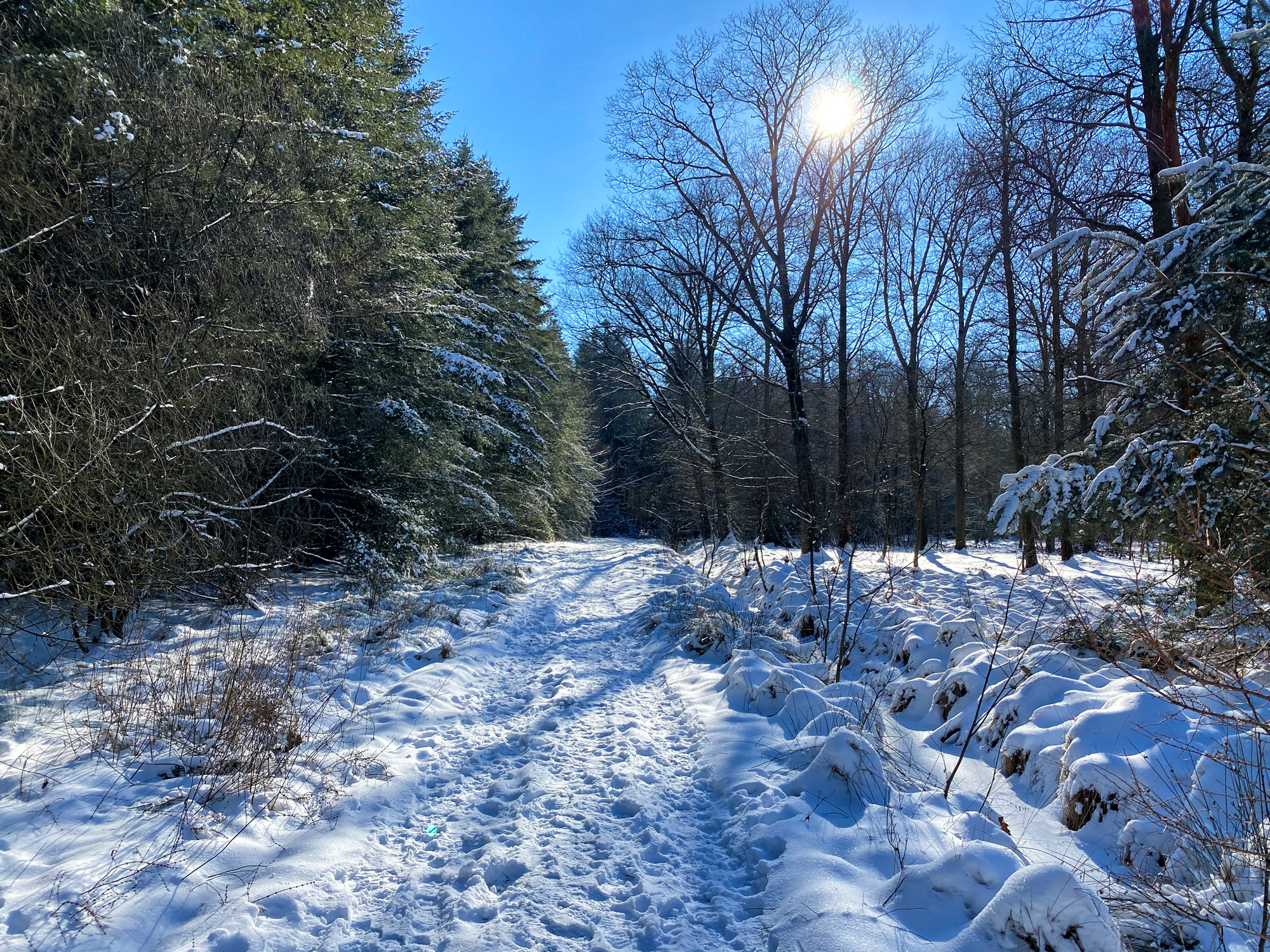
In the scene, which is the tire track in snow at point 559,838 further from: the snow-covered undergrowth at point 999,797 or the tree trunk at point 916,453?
the tree trunk at point 916,453

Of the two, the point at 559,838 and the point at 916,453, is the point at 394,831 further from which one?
the point at 916,453

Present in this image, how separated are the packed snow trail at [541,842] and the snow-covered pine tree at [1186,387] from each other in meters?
3.82

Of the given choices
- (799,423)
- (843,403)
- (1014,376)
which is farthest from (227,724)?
(1014,376)

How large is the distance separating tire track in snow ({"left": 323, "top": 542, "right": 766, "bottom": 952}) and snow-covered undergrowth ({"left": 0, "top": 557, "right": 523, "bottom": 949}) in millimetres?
626

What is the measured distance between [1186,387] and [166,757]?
9.35 m

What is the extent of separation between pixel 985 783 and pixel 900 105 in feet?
44.2

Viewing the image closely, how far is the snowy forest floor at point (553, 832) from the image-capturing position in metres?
2.47

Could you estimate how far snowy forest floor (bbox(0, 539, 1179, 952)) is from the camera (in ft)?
8.11

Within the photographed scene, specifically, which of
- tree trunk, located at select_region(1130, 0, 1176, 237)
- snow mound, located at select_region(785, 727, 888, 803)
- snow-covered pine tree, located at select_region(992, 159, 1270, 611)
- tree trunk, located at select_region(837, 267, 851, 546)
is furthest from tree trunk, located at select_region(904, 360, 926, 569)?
snow mound, located at select_region(785, 727, 888, 803)

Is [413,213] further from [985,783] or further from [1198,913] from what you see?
[1198,913]

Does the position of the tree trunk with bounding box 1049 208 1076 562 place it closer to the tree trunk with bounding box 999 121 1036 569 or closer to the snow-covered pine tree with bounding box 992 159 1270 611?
the tree trunk with bounding box 999 121 1036 569

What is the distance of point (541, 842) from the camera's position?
3.28 meters

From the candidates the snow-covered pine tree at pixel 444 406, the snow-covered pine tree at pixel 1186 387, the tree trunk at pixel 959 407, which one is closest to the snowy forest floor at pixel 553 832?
the snow-covered pine tree at pixel 1186 387

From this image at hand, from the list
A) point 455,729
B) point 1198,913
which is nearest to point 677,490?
point 455,729
